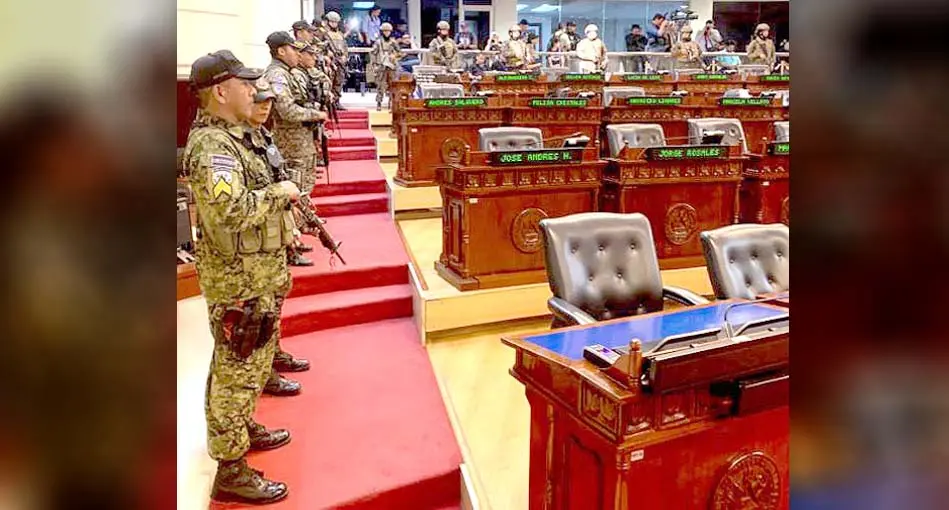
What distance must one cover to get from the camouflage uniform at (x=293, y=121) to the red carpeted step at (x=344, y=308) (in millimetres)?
557

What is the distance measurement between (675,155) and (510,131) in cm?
109

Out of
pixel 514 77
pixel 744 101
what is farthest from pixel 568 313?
pixel 514 77

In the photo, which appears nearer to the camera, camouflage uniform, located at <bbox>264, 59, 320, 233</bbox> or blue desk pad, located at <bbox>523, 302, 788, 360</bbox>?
blue desk pad, located at <bbox>523, 302, 788, 360</bbox>

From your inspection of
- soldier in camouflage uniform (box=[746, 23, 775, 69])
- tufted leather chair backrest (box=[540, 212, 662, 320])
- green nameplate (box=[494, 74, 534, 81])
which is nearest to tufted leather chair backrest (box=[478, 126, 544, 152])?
tufted leather chair backrest (box=[540, 212, 662, 320])

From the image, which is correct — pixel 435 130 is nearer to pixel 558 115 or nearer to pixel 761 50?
pixel 558 115

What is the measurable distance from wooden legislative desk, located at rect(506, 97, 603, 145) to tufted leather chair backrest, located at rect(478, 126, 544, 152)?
119 cm

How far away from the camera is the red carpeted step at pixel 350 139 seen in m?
7.19

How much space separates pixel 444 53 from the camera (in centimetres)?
996

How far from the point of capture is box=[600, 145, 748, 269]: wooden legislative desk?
13.7 ft

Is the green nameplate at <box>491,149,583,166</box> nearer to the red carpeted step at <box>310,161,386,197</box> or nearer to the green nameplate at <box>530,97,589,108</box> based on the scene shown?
the green nameplate at <box>530,97,589,108</box>

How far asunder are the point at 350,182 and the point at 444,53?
186 inches

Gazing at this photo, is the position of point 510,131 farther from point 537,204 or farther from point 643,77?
point 643,77

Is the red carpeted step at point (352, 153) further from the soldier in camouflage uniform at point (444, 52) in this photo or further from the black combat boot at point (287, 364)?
the black combat boot at point (287, 364)

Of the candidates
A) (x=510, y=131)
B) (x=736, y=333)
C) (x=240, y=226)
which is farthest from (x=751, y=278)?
(x=510, y=131)
